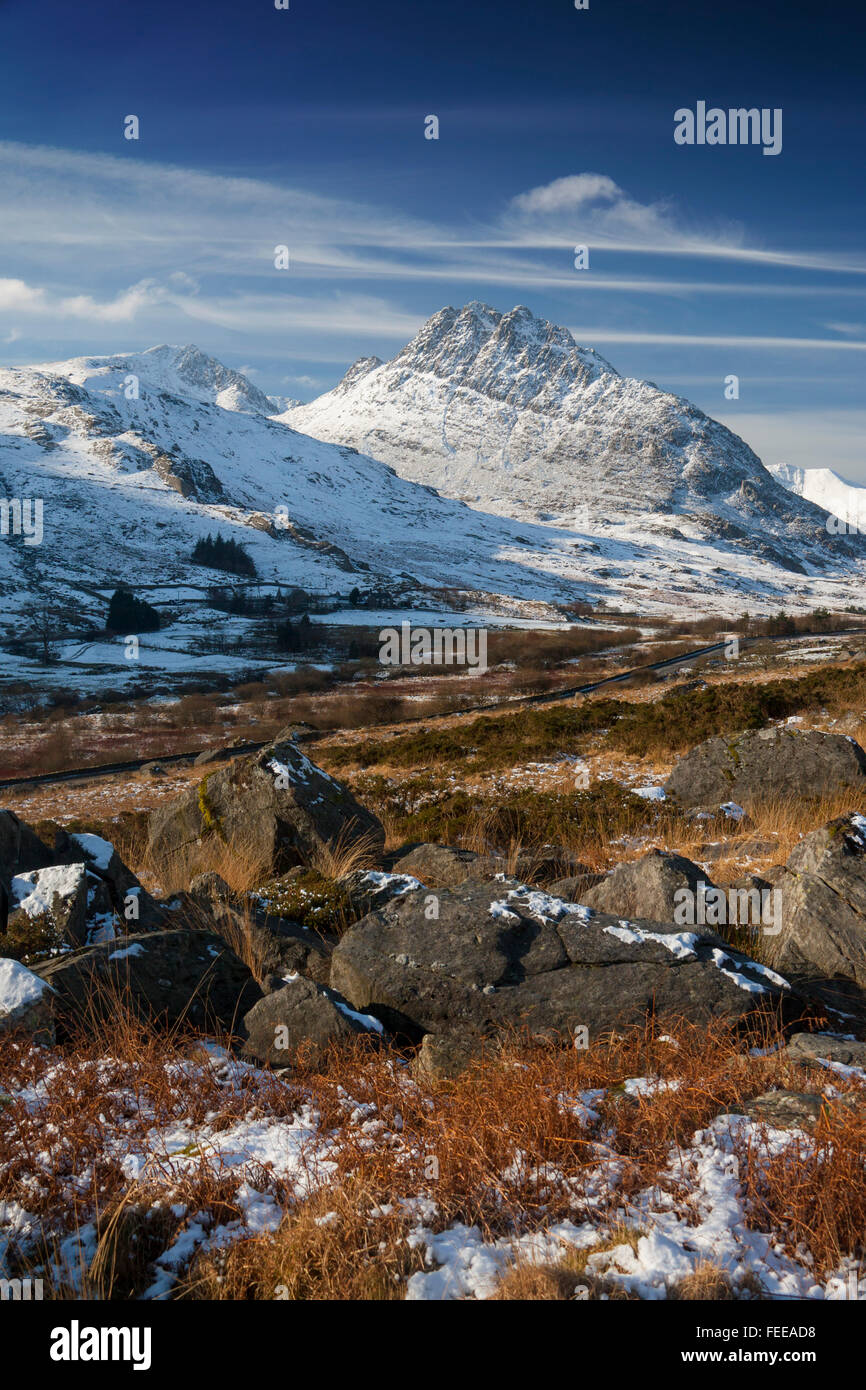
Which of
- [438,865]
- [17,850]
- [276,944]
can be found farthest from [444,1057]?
[17,850]

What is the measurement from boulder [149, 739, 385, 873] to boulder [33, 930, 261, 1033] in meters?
4.05

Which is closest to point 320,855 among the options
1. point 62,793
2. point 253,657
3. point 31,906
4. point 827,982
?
point 31,906

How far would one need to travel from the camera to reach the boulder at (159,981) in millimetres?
5145

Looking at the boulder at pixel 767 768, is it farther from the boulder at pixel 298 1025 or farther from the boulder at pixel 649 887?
the boulder at pixel 298 1025

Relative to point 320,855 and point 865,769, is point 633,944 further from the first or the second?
point 865,769

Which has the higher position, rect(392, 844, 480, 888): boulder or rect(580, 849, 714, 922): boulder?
rect(580, 849, 714, 922): boulder

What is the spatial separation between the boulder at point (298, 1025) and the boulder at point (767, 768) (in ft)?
30.7

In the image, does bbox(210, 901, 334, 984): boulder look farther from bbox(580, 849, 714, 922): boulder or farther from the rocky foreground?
bbox(580, 849, 714, 922): boulder

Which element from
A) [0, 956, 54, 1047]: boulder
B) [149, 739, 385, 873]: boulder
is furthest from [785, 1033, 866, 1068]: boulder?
[149, 739, 385, 873]: boulder

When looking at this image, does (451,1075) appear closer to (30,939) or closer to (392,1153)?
(392,1153)

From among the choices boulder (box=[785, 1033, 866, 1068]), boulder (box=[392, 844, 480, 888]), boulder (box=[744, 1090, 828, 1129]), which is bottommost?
boulder (box=[392, 844, 480, 888])

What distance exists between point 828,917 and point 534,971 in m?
2.71

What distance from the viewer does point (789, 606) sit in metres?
187

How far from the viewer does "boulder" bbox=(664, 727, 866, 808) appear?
12.0m
